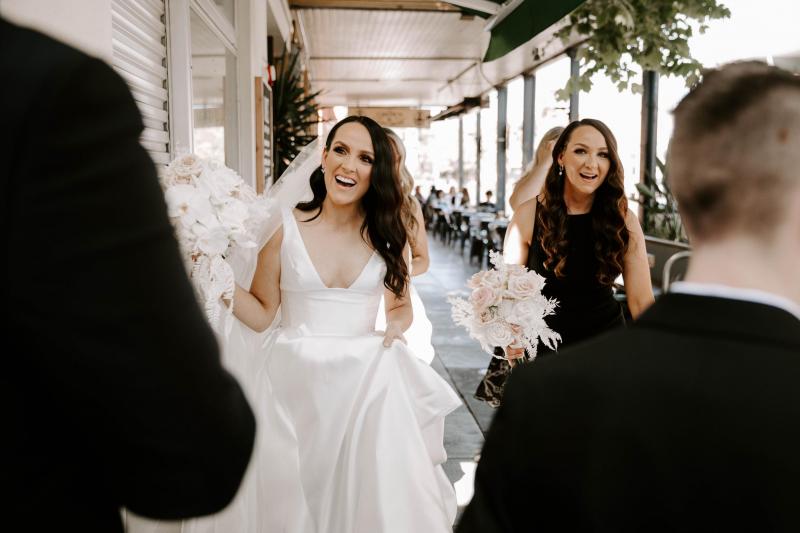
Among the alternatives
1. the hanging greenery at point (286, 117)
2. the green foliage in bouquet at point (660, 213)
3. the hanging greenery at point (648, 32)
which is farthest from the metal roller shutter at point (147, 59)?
the green foliage in bouquet at point (660, 213)

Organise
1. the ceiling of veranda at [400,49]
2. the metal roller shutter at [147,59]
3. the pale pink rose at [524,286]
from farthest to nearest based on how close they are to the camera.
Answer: the ceiling of veranda at [400,49] < the metal roller shutter at [147,59] < the pale pink rose at [524,286]

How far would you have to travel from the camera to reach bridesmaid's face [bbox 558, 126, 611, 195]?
286cm

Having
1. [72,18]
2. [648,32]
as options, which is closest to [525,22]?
[648,32]

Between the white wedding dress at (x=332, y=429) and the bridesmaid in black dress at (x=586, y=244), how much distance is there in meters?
0.50

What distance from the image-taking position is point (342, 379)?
2539 mm

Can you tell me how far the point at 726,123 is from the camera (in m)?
0.82

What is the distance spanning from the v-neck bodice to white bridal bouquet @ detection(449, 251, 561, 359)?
453 mm

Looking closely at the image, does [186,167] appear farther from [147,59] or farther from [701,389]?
[701,389]

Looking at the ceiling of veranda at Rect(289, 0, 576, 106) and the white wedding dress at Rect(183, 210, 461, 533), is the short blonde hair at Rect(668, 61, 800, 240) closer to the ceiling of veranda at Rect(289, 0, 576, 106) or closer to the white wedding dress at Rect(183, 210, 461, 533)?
the white wedding dress at Rect(183, 210, 461, 533)

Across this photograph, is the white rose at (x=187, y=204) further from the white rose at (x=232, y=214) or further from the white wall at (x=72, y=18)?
the white wall at (x=72, y=18)

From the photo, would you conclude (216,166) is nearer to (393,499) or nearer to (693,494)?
(393,499)

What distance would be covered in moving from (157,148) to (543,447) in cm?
276

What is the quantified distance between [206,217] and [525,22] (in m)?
2.05

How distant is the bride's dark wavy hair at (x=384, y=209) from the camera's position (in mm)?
2846
